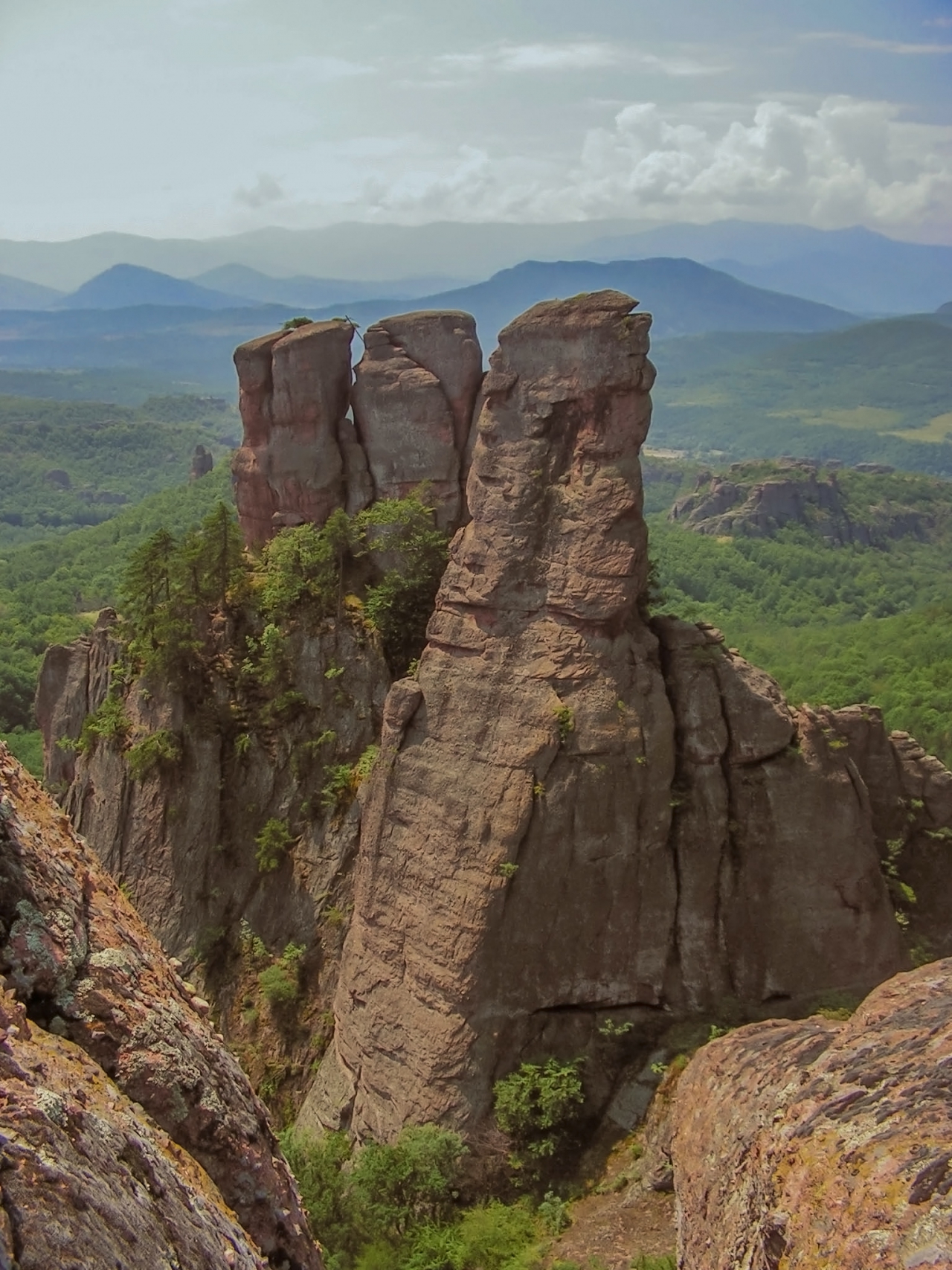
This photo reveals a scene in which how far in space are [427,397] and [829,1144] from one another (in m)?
21.1

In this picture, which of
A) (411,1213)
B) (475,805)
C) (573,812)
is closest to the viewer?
(411,1213)

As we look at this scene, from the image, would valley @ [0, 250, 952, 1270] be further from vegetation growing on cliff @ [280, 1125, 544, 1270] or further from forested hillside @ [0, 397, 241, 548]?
forested hillside @ [0, 397, 241, 548]

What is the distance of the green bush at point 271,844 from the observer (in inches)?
990

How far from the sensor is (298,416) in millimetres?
28438

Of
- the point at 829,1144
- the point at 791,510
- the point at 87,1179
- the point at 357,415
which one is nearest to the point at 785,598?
the point at 791,510

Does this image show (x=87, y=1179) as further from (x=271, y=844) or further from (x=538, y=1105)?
(x=271, y=844)

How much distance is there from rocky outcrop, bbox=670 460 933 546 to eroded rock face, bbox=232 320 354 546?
96705 mm

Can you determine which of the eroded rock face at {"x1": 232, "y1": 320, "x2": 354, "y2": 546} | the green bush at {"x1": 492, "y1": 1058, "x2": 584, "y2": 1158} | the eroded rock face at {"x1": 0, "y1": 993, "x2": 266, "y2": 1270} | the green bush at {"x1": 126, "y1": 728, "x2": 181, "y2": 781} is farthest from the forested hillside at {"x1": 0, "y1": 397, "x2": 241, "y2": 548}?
the eroded rock face at {"x1": 0, "y1": 993, "x2": 266, "y2": 1270}

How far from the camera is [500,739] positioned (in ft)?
70.8

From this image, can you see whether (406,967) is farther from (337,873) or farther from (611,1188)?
(611,1188)

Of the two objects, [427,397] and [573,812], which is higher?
[427,397]

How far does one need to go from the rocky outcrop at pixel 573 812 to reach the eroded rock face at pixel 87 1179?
13946mm

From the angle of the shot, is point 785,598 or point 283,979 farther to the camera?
point 785,598

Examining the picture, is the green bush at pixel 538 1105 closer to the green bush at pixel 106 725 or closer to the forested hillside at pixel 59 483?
the green bush at pixel 106 725
